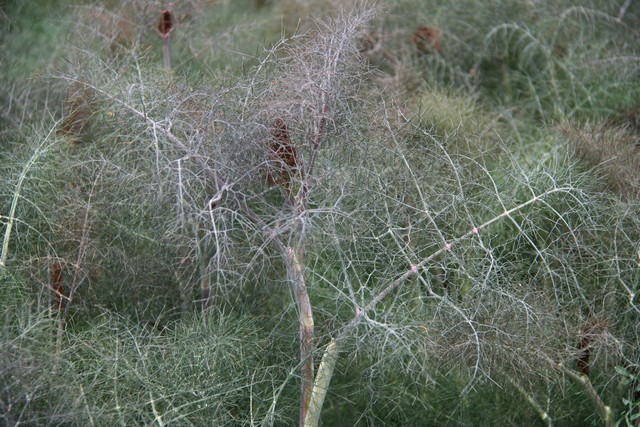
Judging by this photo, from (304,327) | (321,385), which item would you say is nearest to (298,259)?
(304,327)

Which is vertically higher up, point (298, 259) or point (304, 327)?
point (298, 259)

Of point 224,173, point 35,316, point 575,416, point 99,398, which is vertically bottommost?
point 575,416

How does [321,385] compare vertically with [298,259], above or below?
below

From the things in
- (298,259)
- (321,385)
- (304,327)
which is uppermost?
(298,259)

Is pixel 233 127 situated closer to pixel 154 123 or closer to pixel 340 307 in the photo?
pixel 154 123

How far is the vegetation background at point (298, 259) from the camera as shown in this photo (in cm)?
285

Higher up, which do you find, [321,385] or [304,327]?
[304,327]

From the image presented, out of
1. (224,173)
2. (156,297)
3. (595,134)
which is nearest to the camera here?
(224,173)

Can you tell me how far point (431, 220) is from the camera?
297 cm

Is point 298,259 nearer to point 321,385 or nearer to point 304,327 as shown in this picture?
point 304,327

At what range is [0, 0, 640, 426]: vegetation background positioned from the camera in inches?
112

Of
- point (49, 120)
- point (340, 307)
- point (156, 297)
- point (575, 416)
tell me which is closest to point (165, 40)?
point (49, 120)

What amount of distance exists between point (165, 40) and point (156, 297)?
114 cm

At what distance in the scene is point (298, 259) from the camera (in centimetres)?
294
